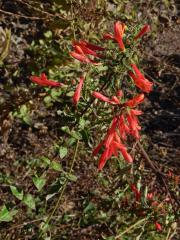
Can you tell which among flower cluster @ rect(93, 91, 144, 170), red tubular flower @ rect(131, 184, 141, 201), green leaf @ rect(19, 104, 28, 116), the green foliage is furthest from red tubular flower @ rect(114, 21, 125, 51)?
green leaf @ rect(19, 104, 28, 116)

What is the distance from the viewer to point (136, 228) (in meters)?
3.43

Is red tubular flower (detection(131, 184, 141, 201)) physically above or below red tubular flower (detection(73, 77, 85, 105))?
below

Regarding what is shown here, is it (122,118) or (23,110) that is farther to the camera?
(23,110)

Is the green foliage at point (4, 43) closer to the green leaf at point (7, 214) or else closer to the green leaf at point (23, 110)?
the green leaf at point (23, 110)

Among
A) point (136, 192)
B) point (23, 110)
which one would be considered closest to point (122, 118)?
point (136, 192)

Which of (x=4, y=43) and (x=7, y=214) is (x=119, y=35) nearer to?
(x=7, y=214)

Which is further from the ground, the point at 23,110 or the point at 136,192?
the point at 23,110

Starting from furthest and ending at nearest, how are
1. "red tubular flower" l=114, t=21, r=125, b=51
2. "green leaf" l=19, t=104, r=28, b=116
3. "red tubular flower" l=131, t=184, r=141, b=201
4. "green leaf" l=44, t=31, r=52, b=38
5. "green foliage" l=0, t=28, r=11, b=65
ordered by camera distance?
"green leaf" l=44, t=31, r=52, b=38 → "green leaf" l=19, t=104, r=28, b=116 → "green foliage" l=0, t=28, r=11, b=65 → "red tubular flower" l=131, t=184, r=141, b=201 → "red tubular flower" l=114, t=21, r=125, b=51

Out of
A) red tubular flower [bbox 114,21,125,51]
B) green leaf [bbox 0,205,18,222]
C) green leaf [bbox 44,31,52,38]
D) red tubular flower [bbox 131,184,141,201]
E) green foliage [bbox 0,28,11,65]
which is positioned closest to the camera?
red tubular flower [bbox 114,21,125,51]

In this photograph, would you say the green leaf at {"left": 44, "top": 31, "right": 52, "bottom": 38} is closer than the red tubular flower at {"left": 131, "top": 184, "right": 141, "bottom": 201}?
No

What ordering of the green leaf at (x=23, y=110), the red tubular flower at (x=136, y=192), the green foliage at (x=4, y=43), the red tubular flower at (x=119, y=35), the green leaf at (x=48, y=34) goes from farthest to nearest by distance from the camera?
1. the green leaf at (x=48, y=34)
2. the green leaf at (x=23, y=110)
3. the green foliage at (x=4, y=43)
4. the red tubular flower at (x=136, y=192)
5. the red tubular flower at (x=119, y=35)

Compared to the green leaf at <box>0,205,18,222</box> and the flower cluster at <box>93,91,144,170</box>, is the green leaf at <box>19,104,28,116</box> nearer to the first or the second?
the green leaf at <box>0,205,18,222</box>

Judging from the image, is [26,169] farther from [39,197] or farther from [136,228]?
[136,228]

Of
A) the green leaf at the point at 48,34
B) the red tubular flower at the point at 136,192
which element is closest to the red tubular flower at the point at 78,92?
the red tubular flower at the point at 136,192
